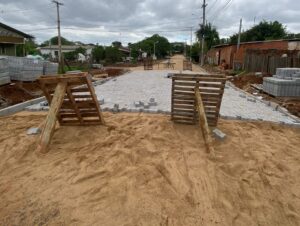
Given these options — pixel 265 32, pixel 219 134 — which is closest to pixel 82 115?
pixel 219 134

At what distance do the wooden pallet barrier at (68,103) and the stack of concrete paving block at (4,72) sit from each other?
6.26 meters

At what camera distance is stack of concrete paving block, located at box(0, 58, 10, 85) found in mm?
10600

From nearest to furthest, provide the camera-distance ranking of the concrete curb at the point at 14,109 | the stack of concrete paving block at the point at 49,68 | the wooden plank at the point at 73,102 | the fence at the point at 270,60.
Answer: the wooden plank at the point at 73,102 < the concrete curb at the point at 14,109 < the stack of concrete paving block at the point at 49,68 < the fence at the point at 270,60

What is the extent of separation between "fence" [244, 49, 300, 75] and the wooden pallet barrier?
40.0 feet

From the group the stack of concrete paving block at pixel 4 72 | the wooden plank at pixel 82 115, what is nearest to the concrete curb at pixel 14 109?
the wooden plank at pixel 82 115

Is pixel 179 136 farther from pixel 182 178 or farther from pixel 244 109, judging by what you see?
pixel 244 109

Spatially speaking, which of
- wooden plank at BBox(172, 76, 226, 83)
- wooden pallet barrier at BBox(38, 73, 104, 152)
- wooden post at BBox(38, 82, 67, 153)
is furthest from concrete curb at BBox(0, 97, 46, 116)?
wooden plank at BBox(172, 76, 226, 83)

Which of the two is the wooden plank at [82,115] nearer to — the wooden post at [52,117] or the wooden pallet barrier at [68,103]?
the wooden pallet barrier at [68,103]

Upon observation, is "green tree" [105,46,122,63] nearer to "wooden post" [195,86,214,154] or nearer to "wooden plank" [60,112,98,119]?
"wooden plank" [60,112,98,119]

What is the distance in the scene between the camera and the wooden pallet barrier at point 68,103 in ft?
16.2

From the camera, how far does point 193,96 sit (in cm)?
591

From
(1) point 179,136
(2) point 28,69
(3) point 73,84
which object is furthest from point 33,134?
(2) point 28,69

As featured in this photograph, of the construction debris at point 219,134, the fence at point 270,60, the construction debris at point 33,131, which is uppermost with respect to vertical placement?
the fence at point 270,60

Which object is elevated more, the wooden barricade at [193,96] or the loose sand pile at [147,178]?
the wooden barricade at [193,96]
